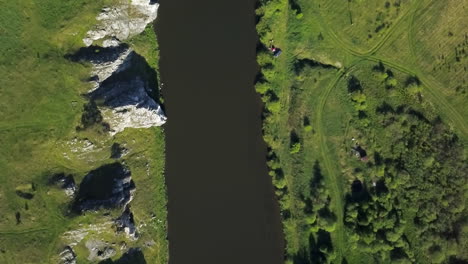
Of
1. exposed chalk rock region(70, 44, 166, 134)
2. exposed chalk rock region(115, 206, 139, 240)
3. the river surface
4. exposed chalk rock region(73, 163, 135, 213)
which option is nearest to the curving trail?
the river surface

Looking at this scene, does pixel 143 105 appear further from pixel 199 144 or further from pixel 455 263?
pixel 455 263

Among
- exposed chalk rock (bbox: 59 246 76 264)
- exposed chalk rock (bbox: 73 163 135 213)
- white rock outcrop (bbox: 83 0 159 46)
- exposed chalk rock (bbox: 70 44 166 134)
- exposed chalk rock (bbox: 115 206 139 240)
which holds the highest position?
white rock outcrop (bbox: 83 0 159 46)

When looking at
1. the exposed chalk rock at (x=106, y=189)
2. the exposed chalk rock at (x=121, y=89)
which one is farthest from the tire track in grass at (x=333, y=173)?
the exposed chalk rock at (x=106, y=189)

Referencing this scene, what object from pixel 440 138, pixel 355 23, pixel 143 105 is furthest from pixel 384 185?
pixel 143 105

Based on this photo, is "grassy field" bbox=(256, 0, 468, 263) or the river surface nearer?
"grassy field" bbox=(256, 0, 468, 263)

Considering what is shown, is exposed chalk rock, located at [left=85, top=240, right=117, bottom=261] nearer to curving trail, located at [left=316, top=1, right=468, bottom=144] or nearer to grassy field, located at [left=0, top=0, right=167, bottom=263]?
grassy field, located at [left=0, top=0, right=167, bottom=263]

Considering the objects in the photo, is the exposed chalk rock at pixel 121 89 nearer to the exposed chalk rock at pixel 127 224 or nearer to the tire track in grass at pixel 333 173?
the exposed chalk rock at pixel 127 224

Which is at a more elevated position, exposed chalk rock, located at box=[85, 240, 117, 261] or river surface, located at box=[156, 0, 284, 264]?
river surface, located at box=[156, 0, 284, 264]
